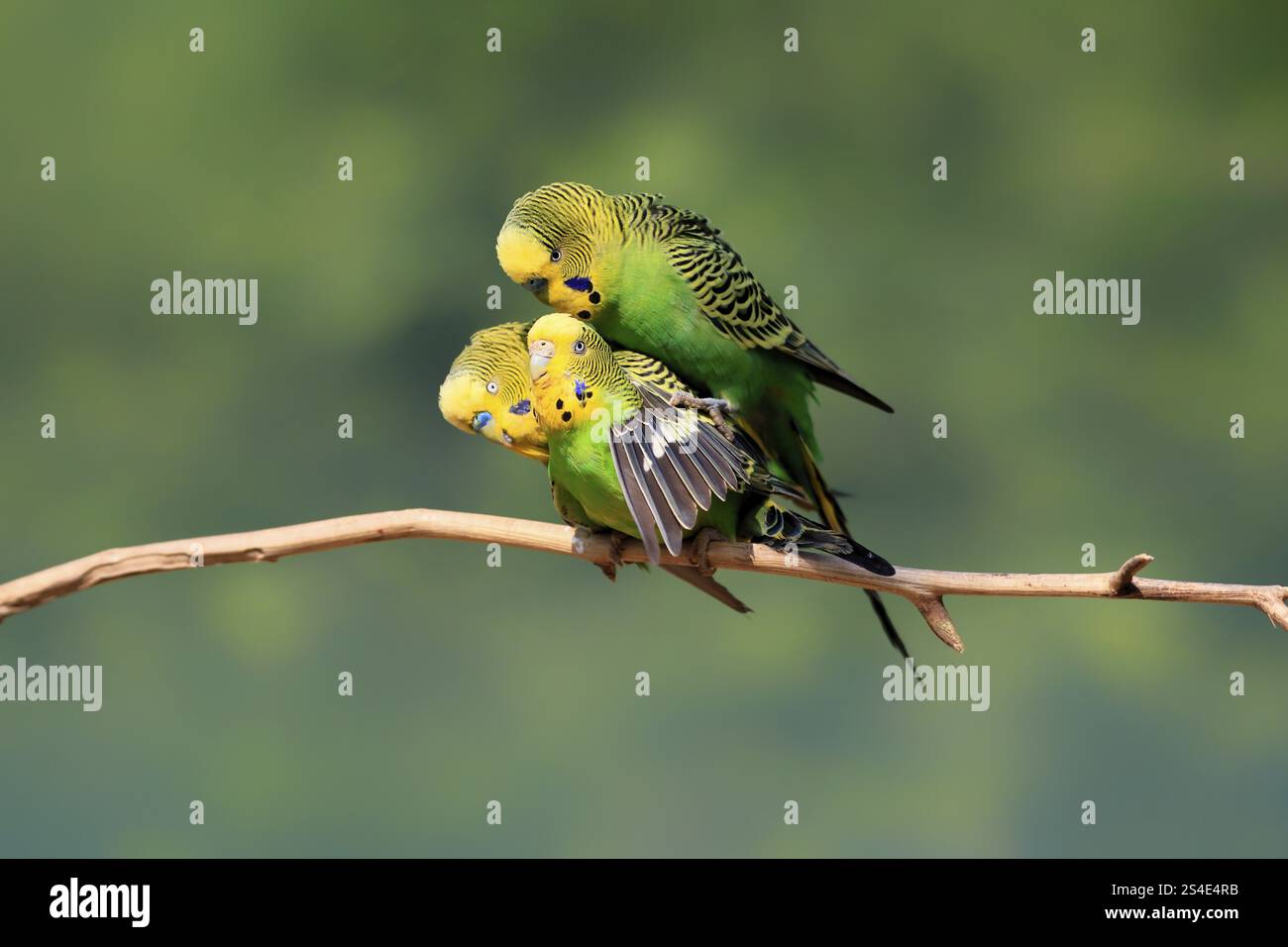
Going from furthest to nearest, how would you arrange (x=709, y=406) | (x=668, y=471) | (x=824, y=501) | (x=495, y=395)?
(x=824, y=501), (x=709, y=406), (x=495, y=395), (x=668, y=471)

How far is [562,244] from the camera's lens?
9.96ft

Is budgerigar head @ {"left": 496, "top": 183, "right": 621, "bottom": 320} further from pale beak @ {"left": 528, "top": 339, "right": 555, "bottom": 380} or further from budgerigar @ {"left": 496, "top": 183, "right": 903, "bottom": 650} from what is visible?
pale beak @ {"left": 528, "top": 339, "right": 555, "bottom": 380}

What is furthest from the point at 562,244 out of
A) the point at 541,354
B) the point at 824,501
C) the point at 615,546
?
the point at 824,501

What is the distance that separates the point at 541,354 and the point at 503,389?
6.1 inches

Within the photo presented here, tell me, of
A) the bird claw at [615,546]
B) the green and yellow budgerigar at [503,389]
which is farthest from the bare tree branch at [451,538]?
the green and yellow budgerigar at [503,389]

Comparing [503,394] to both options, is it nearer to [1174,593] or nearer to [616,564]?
[616,564]

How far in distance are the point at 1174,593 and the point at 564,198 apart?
5.06 ft

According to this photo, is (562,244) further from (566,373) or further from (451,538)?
(451,538)

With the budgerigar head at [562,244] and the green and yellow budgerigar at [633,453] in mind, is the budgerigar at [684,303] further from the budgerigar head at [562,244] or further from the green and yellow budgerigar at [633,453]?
the green and yellow budgerigar at [633,453]

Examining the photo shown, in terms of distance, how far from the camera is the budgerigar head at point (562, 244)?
2.98 metres

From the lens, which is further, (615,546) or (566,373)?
(615,546)

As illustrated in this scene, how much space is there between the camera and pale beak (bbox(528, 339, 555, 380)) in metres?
3.00

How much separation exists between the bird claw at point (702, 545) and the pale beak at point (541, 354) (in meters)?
0.54

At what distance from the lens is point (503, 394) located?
3.11 meters
